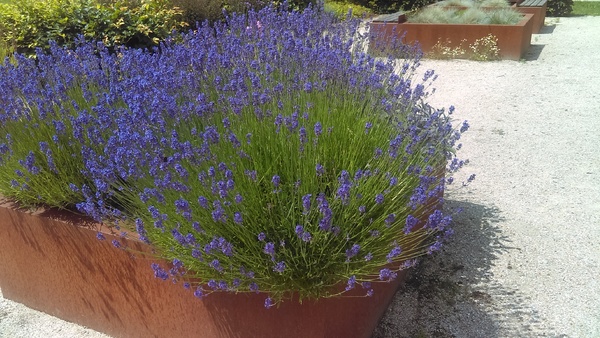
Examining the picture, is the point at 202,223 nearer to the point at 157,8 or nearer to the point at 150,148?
the point at 150,148

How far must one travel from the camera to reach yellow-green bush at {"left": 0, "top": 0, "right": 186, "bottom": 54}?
695 centimetres

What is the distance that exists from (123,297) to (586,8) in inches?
680

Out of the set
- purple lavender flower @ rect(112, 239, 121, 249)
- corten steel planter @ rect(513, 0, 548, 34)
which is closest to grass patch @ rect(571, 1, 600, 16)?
corten steel planter @ rect(513, 0, 548, 34)

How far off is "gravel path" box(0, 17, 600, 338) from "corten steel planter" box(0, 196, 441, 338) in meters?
0.16

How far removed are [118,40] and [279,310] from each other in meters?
5.53

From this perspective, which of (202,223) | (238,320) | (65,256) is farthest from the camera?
(65,256)

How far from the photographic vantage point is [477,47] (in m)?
9.63

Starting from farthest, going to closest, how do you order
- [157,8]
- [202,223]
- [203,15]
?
1. [203,15]
2. [157,8]
3. [202,223]

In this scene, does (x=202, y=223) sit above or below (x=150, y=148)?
below

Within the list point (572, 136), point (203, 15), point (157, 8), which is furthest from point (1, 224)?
point (203, 15)

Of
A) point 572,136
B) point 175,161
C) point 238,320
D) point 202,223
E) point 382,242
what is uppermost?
point 175,161

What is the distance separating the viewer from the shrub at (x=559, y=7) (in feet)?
49.1

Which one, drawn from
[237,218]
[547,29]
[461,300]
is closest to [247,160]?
[237,218]

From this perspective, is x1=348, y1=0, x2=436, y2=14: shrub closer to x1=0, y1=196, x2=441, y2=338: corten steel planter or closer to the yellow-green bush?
the yellow-green bush
